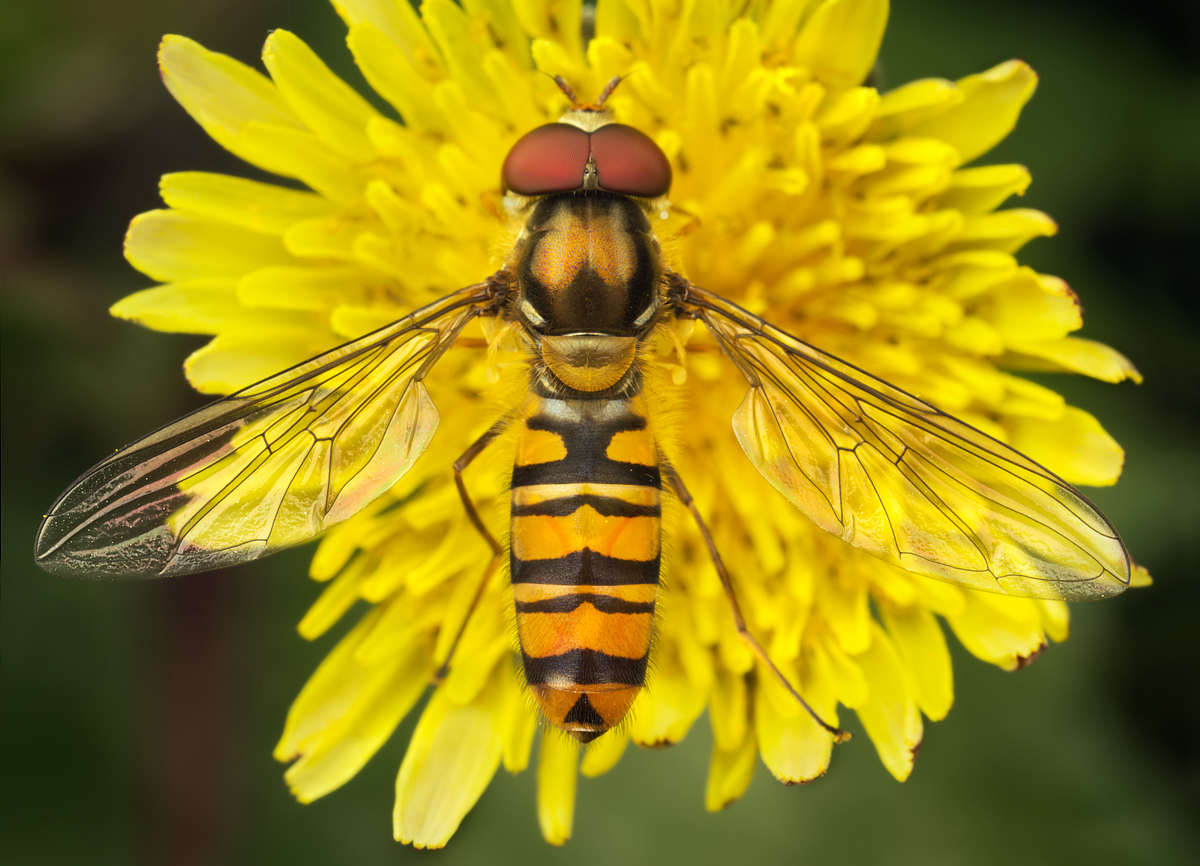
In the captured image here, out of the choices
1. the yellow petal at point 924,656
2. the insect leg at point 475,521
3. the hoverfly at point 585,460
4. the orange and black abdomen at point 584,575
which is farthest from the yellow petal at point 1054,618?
the insect leg at point 475,521

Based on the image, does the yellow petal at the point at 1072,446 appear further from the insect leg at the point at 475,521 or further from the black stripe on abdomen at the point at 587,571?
the insect leg at the point at 475,521

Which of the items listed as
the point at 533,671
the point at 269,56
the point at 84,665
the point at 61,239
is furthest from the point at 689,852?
the point at 61,239

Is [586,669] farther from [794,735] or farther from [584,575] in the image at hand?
[794,735]

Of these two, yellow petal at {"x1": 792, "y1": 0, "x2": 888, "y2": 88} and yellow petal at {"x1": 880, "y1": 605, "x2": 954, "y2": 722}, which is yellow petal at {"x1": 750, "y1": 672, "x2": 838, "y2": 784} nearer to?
yellow petal at {"x1": 880, "y1": 605, "x2": 954, "y2": 722}

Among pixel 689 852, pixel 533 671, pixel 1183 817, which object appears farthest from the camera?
pixel 689 852

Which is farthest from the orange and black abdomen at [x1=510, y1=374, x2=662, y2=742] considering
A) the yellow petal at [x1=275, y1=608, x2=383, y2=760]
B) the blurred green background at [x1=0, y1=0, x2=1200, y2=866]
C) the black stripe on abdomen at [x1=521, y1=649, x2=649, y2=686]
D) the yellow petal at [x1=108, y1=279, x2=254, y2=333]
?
the blurred green background at [x1=0, y1=0, x2=1200, y2=866]

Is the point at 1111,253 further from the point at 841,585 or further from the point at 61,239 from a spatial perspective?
the point at 61,239
